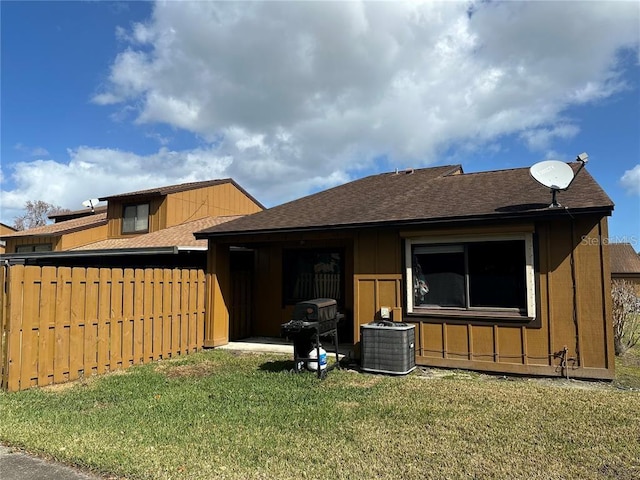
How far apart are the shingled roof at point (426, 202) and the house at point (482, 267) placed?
0.03 metres

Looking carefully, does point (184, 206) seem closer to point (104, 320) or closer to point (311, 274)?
point (311, 274)

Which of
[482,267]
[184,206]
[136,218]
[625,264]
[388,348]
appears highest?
[184,206]

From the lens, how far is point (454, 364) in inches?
294

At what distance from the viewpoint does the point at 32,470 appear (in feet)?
11.5

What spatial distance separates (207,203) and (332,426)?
17.7 meters

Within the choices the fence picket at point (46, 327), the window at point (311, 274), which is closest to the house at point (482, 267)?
the window at point (311, 274)

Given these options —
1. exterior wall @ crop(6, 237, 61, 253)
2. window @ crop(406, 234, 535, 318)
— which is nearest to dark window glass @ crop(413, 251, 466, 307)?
window @ crop(406, 234, 535, 318)

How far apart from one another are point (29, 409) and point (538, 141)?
16.1 meters

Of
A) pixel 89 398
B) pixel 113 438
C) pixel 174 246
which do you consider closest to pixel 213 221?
pixel 174 246

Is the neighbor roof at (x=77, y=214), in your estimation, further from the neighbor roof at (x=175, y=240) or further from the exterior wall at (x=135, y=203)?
the neighbor roof at (x=175, y=240)

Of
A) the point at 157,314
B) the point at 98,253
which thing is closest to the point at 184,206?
the point at 98,253

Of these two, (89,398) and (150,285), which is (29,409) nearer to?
(89,398)

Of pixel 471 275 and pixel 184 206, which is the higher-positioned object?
pixel 184 206

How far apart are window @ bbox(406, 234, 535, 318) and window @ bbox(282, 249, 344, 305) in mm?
3209
